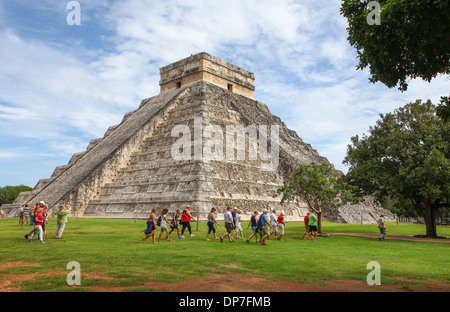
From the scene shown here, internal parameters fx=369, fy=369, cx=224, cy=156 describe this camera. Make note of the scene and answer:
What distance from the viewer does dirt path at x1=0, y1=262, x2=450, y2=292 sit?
6.29 meters

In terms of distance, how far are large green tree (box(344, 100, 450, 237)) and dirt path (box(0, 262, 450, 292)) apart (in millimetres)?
11821

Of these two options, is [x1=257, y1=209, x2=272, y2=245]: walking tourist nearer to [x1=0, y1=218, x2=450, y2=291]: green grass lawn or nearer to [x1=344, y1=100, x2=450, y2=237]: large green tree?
[x1=0, y1=218, x2=450, y2=291]: green grass lawn

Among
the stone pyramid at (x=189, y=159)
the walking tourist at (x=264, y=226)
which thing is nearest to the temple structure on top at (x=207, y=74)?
the stone pyramid at (x=189, y=159)

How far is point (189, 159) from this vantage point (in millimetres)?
23141

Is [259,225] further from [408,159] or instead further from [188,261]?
[408,159]

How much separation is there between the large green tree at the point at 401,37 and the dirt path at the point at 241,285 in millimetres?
4356

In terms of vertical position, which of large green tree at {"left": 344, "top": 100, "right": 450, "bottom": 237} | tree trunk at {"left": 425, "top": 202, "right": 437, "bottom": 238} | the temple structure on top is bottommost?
tree trunk at {"left": 425, "top": 202, "right": 437, "bottom": 238}

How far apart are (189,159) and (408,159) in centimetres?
1236

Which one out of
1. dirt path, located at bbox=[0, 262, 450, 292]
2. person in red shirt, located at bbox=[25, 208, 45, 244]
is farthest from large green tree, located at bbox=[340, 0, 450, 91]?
person in red shirt, located at bbox=[25, 208, 45, 244]

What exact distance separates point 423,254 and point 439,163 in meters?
7.16

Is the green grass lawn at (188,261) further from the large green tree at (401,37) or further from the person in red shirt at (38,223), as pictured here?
the large green tree at (401,37)

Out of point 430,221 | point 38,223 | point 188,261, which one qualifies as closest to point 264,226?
point 188,261

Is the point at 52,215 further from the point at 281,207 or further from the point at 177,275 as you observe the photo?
the point at 177,275

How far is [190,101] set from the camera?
3028 centimetres
